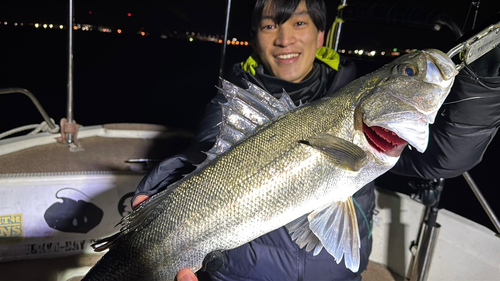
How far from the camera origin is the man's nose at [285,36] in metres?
2.78

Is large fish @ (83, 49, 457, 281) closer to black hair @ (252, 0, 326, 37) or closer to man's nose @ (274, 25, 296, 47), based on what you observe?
man's nose @ (274, 25, 296, 47)

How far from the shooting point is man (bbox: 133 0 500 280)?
209cm

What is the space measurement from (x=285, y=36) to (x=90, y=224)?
8.61 feet

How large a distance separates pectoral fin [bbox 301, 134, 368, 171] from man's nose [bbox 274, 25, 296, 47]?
1.26 metres

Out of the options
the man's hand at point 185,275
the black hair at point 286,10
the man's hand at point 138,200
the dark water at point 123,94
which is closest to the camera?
the man's hand at point 185,275

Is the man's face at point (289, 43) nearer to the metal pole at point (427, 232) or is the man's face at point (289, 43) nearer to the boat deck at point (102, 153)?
the metal pole at point (427, 232)

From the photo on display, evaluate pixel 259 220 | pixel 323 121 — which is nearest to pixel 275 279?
pixel 259 220

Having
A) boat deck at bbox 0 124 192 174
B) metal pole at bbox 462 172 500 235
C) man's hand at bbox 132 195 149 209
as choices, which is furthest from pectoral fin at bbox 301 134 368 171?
boat deck at bbox 0 124 192 174

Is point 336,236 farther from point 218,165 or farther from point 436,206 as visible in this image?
point 436,206

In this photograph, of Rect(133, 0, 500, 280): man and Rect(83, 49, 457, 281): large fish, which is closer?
Rect(83, 49, 457, 281): large fish

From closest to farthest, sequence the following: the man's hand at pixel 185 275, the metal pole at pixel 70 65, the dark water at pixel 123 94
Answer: the man's hand at pixel 185 275, the metal pole at pixel 70 65, the dark water at pixel 123 94

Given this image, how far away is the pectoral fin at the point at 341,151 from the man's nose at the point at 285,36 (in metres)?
1.26

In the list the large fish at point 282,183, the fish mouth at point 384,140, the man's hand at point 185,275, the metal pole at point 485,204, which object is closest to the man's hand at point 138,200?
the large fish at point 282,183

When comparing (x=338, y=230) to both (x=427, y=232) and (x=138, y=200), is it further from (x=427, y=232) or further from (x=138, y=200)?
(x=427, y=232)
